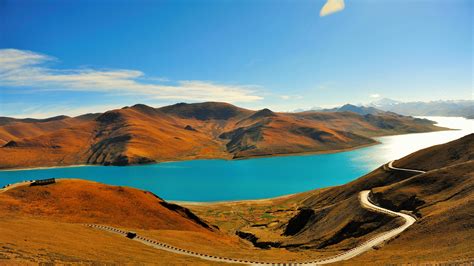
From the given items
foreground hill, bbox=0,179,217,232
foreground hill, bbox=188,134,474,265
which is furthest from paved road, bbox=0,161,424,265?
foreground hill, bbox=0,179,217,232

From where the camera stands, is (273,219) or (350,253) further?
(273,219)

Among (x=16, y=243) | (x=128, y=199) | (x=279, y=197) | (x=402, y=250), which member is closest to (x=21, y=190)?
(x=128, y=199)

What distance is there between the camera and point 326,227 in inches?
2928

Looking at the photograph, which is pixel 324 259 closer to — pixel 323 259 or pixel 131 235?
pixel 323 259

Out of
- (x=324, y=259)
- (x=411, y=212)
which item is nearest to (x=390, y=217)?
(x=411, y=212)

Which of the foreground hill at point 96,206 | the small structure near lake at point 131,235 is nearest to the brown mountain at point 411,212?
the foreground hill at point 96,206

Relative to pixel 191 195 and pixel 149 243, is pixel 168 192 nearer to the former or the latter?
pixel 191 195

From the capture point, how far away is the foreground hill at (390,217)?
43.2 m

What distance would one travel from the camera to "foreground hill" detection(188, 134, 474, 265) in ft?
142

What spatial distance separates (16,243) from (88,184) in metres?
54.5

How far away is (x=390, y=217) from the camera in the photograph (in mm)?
62281

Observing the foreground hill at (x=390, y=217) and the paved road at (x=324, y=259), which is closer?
the foreground hill at (x=390, y=217)

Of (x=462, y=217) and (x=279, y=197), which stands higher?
(x=462, y=217)

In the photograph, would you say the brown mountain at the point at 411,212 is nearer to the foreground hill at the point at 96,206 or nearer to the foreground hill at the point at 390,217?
the foreground hill at the point at 390,217
